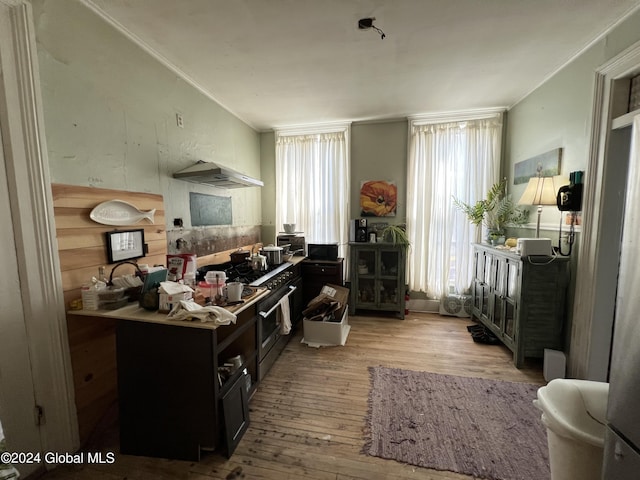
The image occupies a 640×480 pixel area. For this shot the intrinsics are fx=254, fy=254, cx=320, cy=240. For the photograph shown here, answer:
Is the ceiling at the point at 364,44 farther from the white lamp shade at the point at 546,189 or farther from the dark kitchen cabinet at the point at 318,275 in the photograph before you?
the dark kitchen cabinet at the point at 318,275

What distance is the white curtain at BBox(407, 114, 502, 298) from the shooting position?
3.34 meters

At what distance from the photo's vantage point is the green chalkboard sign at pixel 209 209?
2535 millimetres

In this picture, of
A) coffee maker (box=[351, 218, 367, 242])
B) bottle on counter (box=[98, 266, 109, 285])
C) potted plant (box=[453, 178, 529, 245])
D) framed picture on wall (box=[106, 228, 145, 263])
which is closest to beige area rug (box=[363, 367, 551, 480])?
potted plant (box=[453, 178, 529, 245])

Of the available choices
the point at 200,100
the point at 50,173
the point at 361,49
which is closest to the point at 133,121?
the point at 50,173

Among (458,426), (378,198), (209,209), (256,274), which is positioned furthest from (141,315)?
(378,198)

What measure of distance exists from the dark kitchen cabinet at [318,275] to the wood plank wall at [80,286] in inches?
79.5

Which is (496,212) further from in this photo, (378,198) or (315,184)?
(315,184)

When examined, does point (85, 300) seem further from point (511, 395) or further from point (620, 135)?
point (620, 135)

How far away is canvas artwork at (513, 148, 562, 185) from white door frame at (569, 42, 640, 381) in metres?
0.39

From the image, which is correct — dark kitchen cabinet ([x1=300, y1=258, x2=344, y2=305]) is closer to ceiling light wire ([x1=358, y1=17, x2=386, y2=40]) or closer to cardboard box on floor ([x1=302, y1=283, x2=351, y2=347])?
cardboard box on floor ([x1=302, y1=283, x2=351, y2=347])

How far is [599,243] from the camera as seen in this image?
194cm

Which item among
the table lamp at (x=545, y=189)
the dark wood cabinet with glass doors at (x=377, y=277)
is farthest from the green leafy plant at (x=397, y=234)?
the table lamp at (x=545, y=189)

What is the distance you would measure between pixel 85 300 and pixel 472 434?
2.52 metres

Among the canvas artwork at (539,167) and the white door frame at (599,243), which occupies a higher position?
the canvas artwork at (539,167)
